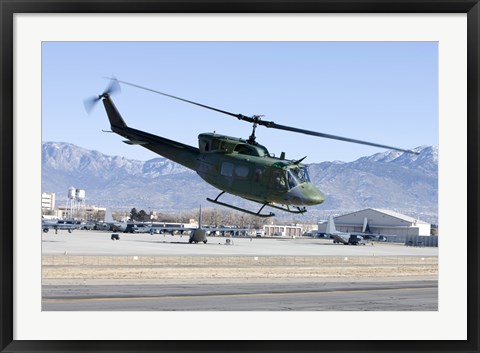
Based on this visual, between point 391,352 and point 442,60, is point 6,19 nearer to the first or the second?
point 442,60

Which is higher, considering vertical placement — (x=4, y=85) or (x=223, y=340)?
(x=4, y=85)

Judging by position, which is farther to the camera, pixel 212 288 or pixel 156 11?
pixel 212 288

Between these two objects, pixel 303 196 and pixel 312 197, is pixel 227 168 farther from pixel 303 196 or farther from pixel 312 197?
pixel 312 197

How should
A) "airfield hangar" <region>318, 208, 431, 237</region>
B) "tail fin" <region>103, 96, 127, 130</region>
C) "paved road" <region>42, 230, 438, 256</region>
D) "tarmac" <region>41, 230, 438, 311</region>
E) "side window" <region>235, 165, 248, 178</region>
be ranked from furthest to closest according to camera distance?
"airfield hangar" <region>318, 208, 431, 237</region>, "paved road" <region>42, 230, 438, 256</region>, "tail fin" <region>103, 96, 127, 130</region>, "side window" <region>235, 165, 248, 178</region>, "tarmac" <region>41, 230, 438, 311</region>

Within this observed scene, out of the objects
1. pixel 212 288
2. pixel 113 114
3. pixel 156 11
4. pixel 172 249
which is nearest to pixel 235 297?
pixel 212 288

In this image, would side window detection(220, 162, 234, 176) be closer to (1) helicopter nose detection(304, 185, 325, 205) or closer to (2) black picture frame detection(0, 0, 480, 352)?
(1) helicopter nose detection(304, 185, 325, 205)

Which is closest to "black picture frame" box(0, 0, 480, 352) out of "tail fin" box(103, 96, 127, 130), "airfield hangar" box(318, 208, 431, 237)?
"tail fin" box(103, 96, 127, 130)

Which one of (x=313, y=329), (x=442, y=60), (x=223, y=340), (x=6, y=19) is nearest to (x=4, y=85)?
(x=6, y=19)
